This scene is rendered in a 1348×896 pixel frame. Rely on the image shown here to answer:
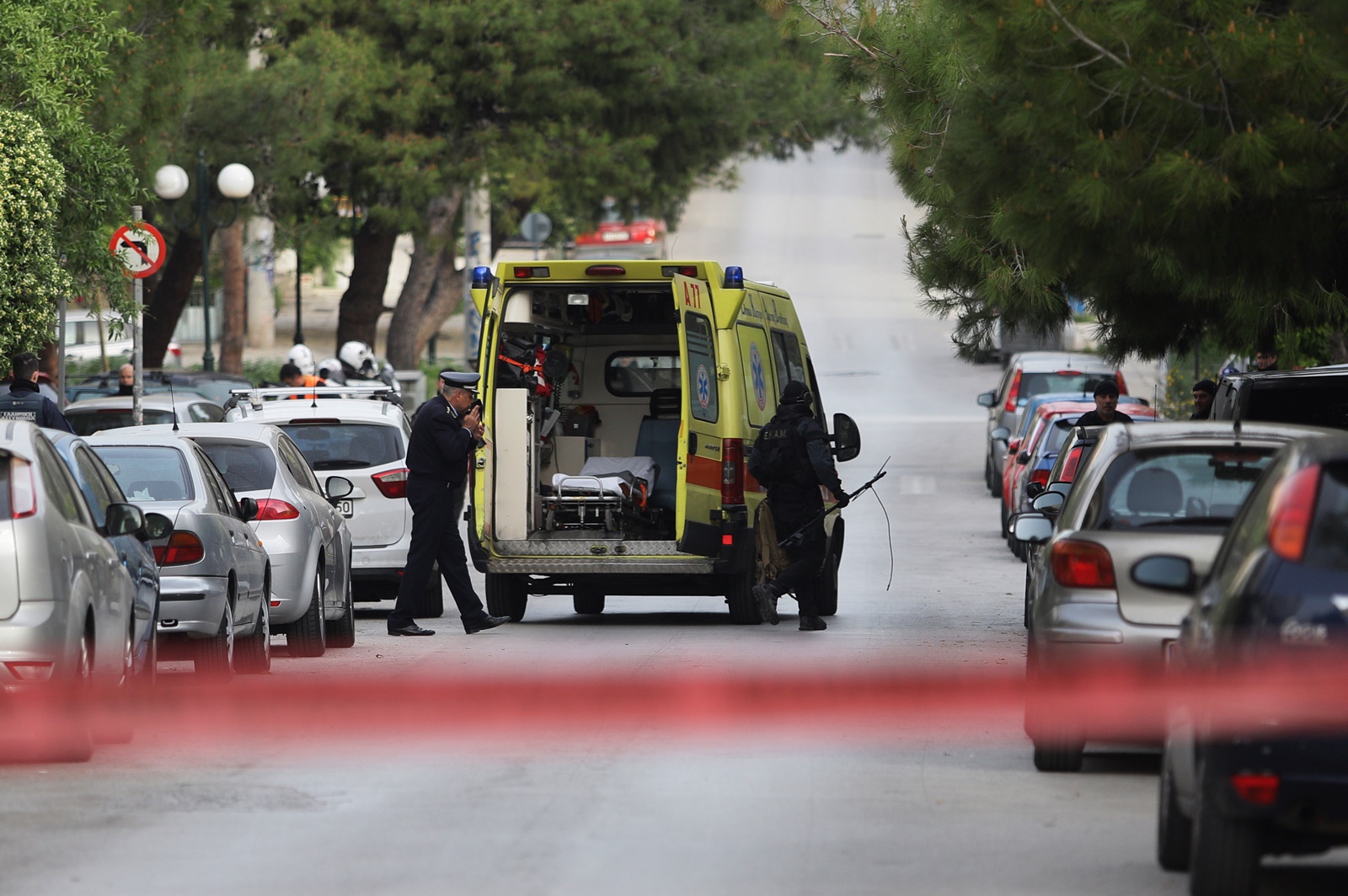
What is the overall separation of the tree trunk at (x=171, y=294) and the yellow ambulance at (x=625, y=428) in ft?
60.2

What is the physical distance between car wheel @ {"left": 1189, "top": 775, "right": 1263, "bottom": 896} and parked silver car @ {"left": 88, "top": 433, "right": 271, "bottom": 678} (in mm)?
6813

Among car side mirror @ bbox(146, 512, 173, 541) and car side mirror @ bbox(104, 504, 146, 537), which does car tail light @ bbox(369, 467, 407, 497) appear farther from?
car side mirror @ bbox(104, 504, 146, 537)

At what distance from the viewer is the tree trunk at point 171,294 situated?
3484 centimetres

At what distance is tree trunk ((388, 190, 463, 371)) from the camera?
131 feet

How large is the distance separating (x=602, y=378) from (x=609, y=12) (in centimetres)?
2092

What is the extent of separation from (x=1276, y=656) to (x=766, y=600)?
996 centimetres

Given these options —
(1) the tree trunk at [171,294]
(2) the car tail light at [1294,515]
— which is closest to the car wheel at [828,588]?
(2) the car tail light at [1294,515]

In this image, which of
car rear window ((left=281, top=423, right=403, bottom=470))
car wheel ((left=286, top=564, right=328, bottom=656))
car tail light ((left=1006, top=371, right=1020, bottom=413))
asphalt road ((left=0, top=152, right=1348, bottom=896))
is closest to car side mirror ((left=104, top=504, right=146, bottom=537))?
asphalt road ((left=0, top=152, right=1348, bottom=896))

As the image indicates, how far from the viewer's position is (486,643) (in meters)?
15.0

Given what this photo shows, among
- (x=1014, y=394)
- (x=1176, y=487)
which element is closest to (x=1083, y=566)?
A: (x=1176, y=487)

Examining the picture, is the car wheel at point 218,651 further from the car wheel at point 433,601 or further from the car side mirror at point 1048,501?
the car wheel at point 433,601

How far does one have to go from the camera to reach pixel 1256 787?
6160 millimetres

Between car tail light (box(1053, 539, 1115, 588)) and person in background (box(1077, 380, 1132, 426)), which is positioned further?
person in background (box(1077, 380, 1132, 426))

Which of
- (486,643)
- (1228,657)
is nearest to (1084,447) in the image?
(486,643)
